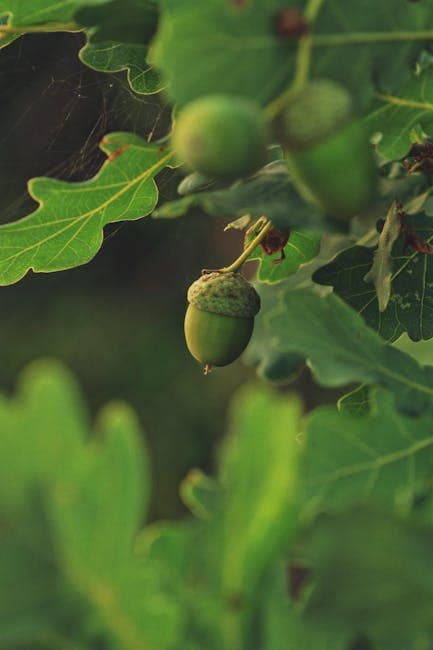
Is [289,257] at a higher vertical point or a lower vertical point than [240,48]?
lower

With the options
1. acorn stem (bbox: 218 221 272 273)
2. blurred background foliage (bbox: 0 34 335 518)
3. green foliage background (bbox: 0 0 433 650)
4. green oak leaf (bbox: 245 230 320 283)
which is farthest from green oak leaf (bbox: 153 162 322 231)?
blurred background foliage (bbox: 0 34 335 518)

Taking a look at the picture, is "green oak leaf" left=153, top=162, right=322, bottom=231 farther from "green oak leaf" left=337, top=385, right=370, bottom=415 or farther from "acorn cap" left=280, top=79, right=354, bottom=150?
"green oak leaf" left=337, top=385, right=370, bottom=415

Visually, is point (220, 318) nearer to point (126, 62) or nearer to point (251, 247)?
point (251, 247)

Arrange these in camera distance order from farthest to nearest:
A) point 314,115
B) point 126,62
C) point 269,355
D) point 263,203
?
point 269,355
point 126,62
point 263,203
point 314,115

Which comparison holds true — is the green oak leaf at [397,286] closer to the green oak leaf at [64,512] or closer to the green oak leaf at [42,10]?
the green oak leaf at [42,10]

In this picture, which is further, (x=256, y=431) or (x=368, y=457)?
(x=368, y=457)

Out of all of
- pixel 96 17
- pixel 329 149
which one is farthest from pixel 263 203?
pixel 96 17

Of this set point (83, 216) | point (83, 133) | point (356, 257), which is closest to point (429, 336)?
point (356, 257)
